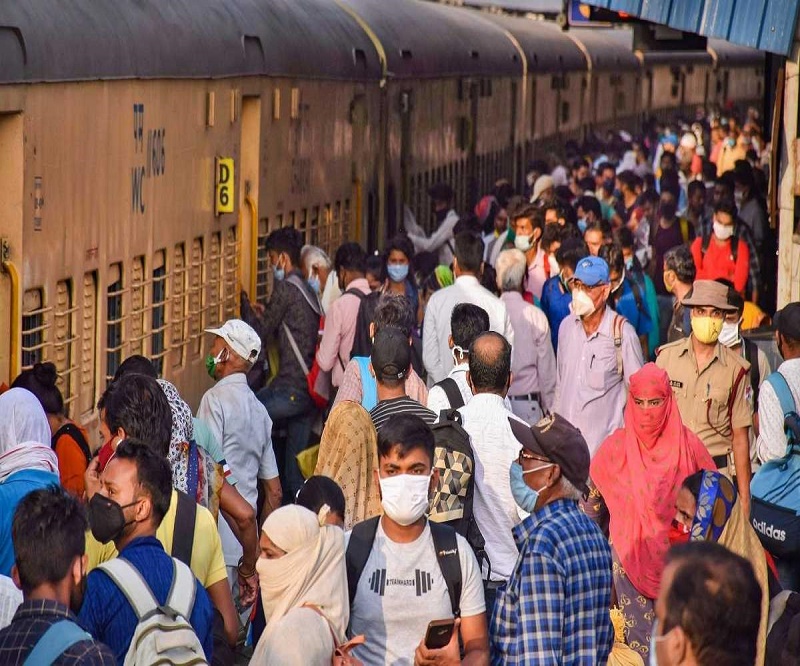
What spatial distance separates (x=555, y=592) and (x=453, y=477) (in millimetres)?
1160

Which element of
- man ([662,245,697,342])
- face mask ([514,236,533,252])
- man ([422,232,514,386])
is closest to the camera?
man ([422,232,514,386])

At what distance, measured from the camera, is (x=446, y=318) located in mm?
8719

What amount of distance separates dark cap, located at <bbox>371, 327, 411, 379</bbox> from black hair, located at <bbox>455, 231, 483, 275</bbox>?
2611 mm

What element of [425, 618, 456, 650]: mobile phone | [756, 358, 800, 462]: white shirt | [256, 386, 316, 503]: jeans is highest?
[425, 618, 456, 650]: mobile phone

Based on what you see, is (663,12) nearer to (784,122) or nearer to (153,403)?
(784,122)

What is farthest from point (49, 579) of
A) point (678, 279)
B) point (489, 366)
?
point (678, 279)

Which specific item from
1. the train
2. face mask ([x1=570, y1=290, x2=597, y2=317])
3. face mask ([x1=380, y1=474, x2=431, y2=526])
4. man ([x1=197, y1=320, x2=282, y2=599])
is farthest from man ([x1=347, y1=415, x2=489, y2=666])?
face mask ([x1=570, y1=290, x2=597, y2=317])

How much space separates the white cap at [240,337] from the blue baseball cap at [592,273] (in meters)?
1.76

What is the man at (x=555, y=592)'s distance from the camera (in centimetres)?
455

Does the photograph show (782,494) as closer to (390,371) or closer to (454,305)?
(390,371)

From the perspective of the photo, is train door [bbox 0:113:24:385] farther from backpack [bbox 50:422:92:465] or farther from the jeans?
the jeans

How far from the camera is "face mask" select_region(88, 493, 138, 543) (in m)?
4.32

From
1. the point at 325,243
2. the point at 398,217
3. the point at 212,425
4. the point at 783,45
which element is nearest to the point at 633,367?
the point at 212,425

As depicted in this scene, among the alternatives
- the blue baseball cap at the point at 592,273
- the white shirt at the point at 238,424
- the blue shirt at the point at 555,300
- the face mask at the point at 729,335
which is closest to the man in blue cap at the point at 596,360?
Answer: the blue baseball cap at the point at 592,273
